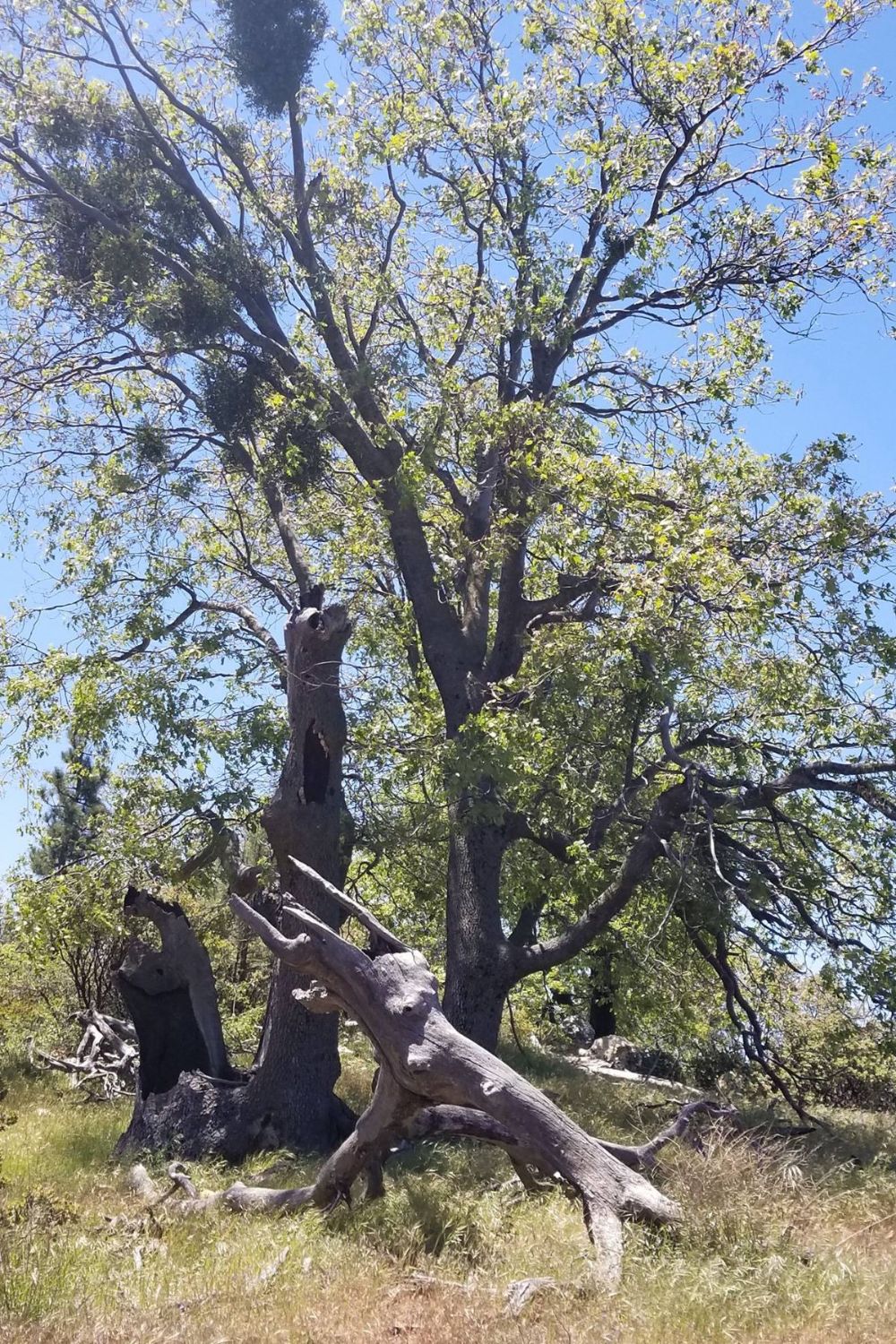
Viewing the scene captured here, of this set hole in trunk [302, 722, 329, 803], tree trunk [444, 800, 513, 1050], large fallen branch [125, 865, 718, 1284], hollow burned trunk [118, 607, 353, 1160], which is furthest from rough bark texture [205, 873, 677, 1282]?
tree trunk [444, 800, 513, 1050]

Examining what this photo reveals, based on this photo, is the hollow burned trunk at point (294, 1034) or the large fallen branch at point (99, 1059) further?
the large fallen branch at point (99, 1059)

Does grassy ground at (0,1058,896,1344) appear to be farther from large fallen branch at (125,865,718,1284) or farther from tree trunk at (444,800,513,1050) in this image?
tree trunk at (444,800,513,1050)

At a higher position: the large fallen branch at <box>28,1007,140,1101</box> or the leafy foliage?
the leafy foliage

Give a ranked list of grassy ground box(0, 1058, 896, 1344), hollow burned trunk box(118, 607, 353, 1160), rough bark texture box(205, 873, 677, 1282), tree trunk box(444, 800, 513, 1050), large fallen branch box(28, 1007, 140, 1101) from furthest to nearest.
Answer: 1. large fallen branch box(28, 1007, 140, 1101)
2. tree trunk box(444, 800, 513, 1050)
3. hollow burned trunk box(118, 607, 353, 1160)
4. rough bark texture box(205, 873, 677, 1282)
5. grassy ground box(0, 1058, 896, 1344)

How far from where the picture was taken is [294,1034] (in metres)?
11.5

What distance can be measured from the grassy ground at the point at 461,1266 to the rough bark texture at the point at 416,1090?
297 mm

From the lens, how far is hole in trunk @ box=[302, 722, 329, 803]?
38.0ft

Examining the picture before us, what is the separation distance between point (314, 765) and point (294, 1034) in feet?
9.07

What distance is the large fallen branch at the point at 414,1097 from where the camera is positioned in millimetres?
7297

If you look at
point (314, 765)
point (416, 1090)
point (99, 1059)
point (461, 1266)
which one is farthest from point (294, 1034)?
point (99, 1059)

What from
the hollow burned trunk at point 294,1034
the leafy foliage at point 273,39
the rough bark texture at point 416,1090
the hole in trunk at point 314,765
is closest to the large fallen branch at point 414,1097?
the rough bark texture at point 416,1090

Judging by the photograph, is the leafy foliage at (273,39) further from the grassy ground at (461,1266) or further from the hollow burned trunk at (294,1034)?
the grassy ground at (461,1266)

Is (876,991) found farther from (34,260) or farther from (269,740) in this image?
(34,260)

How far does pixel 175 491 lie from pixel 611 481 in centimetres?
571
